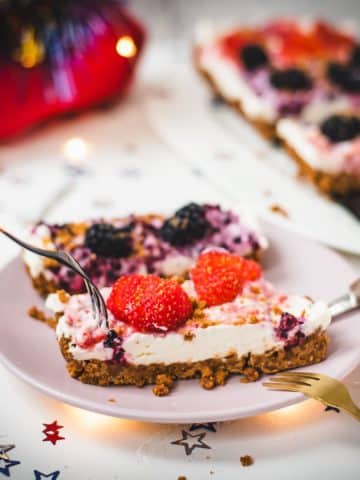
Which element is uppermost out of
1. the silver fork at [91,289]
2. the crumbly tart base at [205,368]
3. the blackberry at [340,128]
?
the blackberry at [340,128]

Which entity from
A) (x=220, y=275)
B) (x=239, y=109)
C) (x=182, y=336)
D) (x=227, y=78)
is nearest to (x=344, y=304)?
(x=220, y=275)

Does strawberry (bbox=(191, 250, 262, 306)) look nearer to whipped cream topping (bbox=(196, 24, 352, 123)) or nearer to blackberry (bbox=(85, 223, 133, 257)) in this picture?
blackberry (bbox=(85, 223, 133, 257))

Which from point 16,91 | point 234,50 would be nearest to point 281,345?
point 16,91

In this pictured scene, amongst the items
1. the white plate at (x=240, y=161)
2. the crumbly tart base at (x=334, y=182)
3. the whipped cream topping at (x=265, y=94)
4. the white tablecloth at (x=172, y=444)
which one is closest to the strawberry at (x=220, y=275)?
the white tablecloth at (x=172, y=444)

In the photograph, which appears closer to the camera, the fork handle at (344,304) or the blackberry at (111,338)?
the blackberry at (111,338)

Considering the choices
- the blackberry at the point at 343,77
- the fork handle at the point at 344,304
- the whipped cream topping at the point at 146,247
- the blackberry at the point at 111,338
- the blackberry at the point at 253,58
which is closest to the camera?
the blackberry at the point at 111,338

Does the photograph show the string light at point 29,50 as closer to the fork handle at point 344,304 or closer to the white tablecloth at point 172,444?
the white tablecloth at point 172,444
